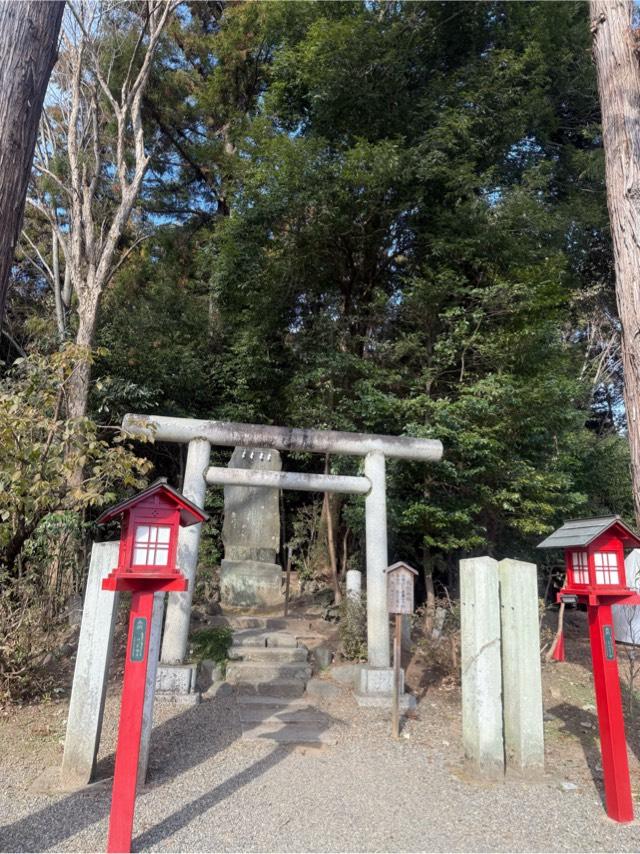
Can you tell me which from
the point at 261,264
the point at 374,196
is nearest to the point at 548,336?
the point at 374,196

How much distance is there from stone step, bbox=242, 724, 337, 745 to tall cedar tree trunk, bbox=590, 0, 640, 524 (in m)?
3.25

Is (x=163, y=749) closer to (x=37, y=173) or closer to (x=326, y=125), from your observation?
(x=326, y=125)

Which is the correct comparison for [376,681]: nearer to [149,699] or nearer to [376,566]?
[376,566]

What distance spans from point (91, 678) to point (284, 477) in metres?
2.96

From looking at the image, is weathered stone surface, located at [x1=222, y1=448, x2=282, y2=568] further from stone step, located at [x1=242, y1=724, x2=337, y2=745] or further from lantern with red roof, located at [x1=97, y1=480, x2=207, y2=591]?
lantern with red roof, located at [x1=97, y1=480, x2=207, y2=591]

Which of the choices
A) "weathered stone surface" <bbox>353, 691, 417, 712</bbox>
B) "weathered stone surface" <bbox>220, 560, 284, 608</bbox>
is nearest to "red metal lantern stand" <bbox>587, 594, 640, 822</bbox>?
"weathered stone surface" <bbox>353, 691, 417, 712</bbox>

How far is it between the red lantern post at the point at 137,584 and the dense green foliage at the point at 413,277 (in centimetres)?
522

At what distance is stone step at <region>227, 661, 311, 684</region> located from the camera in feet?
19.7

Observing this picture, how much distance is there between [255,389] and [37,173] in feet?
22.2

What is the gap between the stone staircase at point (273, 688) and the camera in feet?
15.8

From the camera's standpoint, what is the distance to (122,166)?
9.95m

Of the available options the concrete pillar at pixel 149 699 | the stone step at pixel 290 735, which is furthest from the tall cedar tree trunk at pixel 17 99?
the stone step at pixel 290 735

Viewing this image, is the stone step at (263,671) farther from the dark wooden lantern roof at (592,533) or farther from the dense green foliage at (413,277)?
the dark wooden lantern roof at (592,533)

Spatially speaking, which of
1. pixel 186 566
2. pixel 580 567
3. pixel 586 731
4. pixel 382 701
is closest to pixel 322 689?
pixel 382 701
